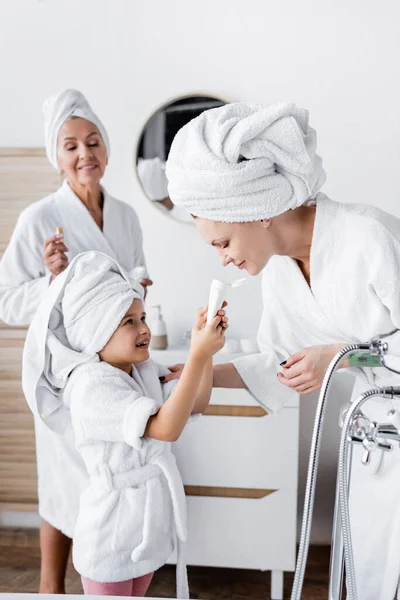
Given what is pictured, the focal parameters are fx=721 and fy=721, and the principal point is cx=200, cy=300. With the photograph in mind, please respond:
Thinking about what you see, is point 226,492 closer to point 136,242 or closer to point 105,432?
point 136,242

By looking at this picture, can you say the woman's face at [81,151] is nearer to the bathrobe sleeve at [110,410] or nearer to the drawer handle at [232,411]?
the drawer handle at [232,411]

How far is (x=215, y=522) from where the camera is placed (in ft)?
8.20

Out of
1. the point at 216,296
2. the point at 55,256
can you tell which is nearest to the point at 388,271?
the point at 216,296

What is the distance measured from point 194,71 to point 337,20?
0.56 metres

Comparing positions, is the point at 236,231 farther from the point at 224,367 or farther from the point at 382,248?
the point at 224,367

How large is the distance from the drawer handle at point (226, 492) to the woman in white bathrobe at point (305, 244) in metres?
0.93

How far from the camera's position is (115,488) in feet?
5.05

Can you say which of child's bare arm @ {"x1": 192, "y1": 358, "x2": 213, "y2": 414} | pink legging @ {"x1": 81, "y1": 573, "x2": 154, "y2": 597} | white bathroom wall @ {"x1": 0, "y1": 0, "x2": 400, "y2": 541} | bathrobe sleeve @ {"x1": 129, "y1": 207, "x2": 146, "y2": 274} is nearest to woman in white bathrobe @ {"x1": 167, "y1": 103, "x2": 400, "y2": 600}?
child's bare arm @ {"x1": 192, "y1": 358, "x2": 213, "y2": 414}

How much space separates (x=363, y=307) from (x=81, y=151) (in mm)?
1189

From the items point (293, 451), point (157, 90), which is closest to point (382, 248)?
point (293, 451)

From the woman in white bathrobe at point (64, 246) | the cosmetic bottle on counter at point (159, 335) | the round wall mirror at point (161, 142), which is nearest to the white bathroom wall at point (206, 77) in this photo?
the round wall mirror at point (161, 142)

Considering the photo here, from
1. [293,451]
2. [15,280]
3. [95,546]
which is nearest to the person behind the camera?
→ [95,546]

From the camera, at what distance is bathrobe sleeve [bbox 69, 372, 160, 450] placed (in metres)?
1.46

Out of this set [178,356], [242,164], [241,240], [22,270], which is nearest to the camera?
[242,164]
